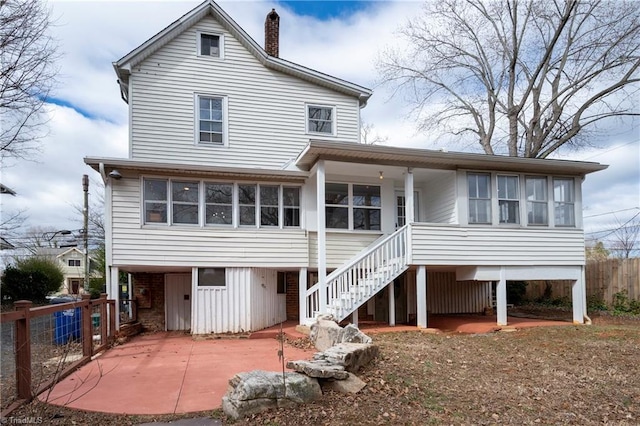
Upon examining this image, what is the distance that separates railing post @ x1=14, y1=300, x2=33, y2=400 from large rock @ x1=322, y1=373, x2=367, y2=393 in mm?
3360

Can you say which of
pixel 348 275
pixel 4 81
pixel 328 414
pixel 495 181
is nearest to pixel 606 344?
pixel 495 181

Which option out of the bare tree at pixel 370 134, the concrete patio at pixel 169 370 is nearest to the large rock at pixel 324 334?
the concrete patio at pixel 169 370

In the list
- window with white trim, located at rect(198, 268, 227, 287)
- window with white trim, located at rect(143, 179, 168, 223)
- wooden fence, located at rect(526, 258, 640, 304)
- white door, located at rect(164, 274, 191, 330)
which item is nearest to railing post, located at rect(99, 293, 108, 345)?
window with white trim, located at rect(198, 268, 227, 287)

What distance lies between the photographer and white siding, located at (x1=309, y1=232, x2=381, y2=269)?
439 inches

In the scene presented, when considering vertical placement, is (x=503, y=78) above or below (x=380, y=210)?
above

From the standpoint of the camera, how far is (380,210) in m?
12.0

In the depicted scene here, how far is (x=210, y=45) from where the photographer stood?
13.0 metres

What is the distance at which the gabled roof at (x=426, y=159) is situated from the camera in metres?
9.66

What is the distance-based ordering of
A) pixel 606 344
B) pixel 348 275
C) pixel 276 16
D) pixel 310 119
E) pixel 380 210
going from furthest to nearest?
pixel 276 16 < pixel 310 119 < pixel 380 210 < pixel 348 275 < pixel 606 344

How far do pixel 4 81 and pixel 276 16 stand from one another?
8686mm

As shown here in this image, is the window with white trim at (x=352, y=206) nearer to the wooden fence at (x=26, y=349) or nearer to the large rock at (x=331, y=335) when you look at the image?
the large rock at (x=331, y=335)

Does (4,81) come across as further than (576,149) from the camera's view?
No

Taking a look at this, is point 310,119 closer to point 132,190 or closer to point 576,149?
point 132,190

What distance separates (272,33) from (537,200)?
10.1 meters
